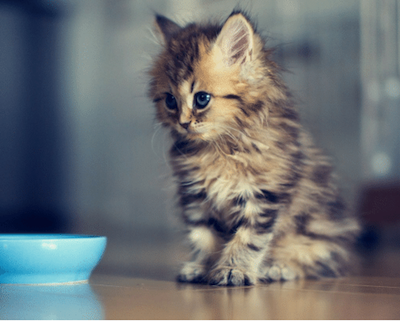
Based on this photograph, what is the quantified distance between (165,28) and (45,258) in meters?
0.80

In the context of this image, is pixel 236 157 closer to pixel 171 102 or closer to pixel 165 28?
pixel 171 102

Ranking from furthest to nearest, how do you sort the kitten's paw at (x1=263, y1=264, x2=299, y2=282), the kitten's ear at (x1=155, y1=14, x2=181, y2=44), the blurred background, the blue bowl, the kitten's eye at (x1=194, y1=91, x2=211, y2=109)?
the blurred background
the kitten's ear at (x1=155, y1=14, x2=181, y2=44)
the kitten's paw at (x1=263, y1=264, x2=299, y2=282)
the kitten's eye at (x1=194, y1=91, x2=211, y2=109)
the blue bowl

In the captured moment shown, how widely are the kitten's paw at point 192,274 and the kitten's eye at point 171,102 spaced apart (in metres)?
0.47

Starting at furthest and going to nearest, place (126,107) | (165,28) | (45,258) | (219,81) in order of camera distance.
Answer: (126,107)
(165,28)
(219,81)
(45,258)

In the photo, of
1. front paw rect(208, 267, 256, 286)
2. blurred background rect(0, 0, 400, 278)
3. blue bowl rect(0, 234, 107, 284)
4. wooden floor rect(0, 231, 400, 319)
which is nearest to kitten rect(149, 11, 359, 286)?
front paw rect(208, 267, 256, 286)

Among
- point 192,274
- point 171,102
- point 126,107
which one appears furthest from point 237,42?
point 126,107

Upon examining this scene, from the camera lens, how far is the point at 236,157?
1540 millimetres

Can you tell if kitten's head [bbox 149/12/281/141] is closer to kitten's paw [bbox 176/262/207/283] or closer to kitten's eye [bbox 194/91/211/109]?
kitten's eye [bbox 194/91/211/109]

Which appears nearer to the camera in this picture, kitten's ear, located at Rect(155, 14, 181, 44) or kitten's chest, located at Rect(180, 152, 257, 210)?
kitten's chest, located at Rect(180, 152, 257, 210)

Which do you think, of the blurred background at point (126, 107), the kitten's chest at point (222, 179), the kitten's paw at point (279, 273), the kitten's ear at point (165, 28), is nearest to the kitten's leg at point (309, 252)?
A: the kitten's paw at point (279, 273)

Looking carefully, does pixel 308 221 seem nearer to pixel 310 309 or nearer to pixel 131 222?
pixel 310 309

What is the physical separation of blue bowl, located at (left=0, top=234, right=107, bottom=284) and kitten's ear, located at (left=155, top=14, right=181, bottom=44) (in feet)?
2.21

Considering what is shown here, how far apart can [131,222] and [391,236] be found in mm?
2050

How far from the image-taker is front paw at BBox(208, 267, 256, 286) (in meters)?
1.48
